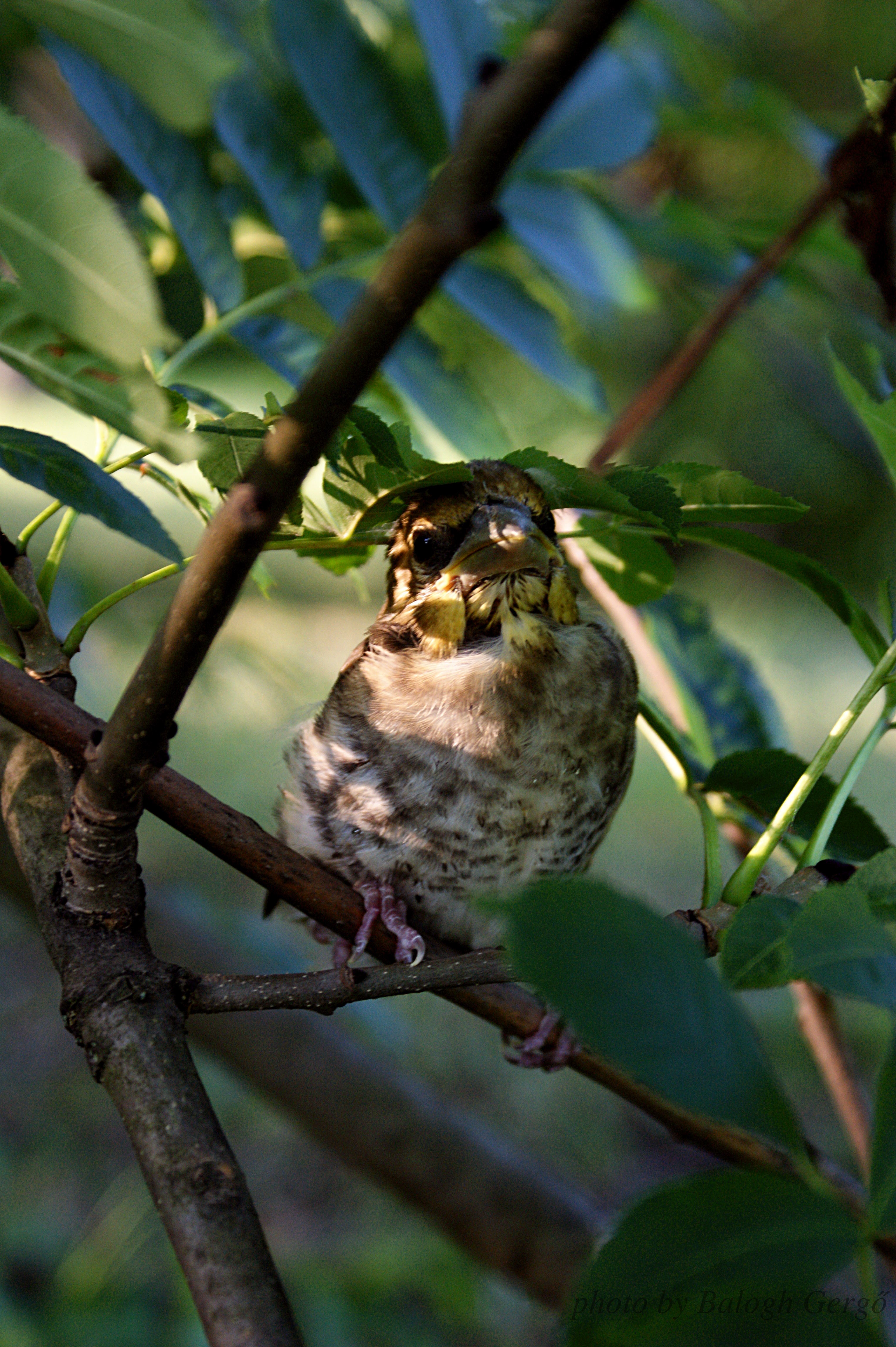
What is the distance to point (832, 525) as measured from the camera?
4371mm

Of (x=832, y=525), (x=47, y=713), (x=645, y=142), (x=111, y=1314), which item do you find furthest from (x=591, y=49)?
(x=832, y=525)

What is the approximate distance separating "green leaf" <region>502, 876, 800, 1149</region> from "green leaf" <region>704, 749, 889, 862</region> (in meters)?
0.44

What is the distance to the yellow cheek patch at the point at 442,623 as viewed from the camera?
1.01 meters

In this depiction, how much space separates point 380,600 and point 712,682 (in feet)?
A: 7.75

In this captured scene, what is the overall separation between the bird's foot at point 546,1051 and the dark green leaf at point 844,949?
1.96ft

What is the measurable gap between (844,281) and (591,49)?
2.51 metres

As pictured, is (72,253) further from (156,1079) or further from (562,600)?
(562,600)

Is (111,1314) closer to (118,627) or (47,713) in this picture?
(118,627)

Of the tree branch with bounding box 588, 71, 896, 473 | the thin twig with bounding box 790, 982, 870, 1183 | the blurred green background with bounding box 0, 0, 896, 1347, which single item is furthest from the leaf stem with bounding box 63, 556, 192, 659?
the thin twig with bounding box 790, 982, 870, 1183

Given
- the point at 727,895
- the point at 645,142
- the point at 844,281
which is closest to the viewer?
the point at 727,895

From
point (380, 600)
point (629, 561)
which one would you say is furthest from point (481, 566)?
point (380, 600)

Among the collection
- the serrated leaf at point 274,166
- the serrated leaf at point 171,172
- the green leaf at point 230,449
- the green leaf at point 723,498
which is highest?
the serrated leaf at point 274,166

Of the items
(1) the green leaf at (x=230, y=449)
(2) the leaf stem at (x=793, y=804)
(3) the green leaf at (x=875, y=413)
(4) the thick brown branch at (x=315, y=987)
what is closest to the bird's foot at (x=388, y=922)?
(4) the thick brown branch at (x=315, y=987)

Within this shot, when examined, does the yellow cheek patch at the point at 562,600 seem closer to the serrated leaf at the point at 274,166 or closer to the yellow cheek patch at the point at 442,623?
the yellow cheek patch at the point at 442,623
